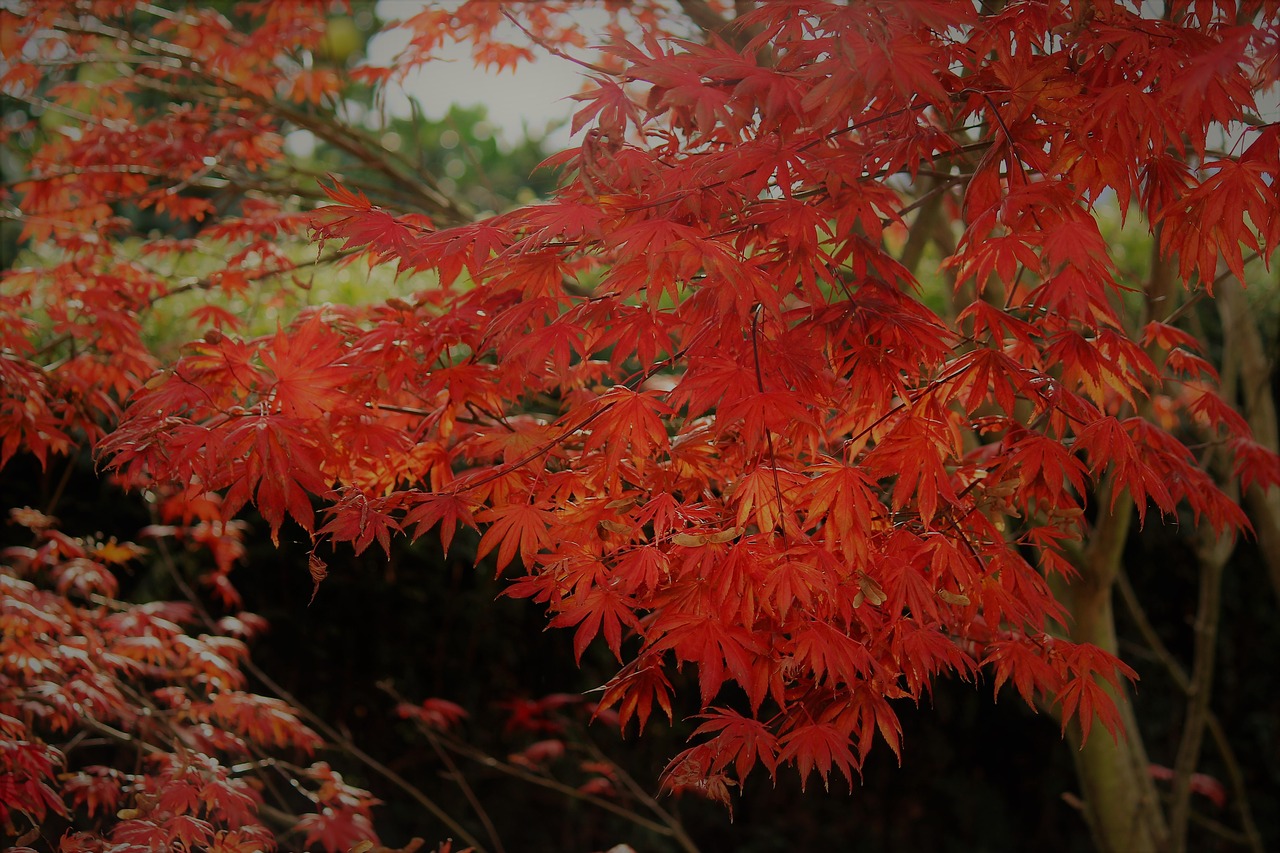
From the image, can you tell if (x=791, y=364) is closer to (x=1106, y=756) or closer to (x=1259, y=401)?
(x=1106, y=756)

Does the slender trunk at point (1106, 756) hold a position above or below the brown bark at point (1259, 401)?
below

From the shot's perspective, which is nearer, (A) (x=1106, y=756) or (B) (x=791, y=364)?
(B) (x=791, y=364)

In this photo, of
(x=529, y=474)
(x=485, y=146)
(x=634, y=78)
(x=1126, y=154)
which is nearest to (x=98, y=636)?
(x=529, y=474)

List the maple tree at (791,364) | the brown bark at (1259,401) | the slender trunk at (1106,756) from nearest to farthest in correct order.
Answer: the maple tree at (791,364) → the slender trunk at (1106,756) → the brown bark at (1259,401)

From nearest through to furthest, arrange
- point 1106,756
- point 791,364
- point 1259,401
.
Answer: point 791,364 → point 1106,756 → point 1259,401

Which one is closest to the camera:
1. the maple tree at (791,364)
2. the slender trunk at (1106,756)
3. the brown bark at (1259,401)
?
the maple tree at (791,364)

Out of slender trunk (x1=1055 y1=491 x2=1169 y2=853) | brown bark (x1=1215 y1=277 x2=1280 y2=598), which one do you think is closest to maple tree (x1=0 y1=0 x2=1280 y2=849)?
slender trunk (x1=1055 y1=491 x2=1169 y2=853)

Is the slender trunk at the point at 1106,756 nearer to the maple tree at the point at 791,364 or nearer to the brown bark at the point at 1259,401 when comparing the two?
the maple tree at the point at 791,364

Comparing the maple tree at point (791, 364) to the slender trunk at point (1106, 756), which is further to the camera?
the slender trunk at point (1106, 756)

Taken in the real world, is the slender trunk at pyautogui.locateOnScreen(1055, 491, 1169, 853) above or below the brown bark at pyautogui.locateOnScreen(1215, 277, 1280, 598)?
below

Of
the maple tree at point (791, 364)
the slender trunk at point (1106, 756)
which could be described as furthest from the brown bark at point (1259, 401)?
the maple tree at point (791, 364)

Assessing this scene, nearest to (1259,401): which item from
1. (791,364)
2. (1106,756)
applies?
(1106,756)

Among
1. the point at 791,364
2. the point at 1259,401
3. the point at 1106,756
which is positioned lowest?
the point at 1106,756

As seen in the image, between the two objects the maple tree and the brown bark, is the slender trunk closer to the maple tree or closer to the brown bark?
the maple tree
